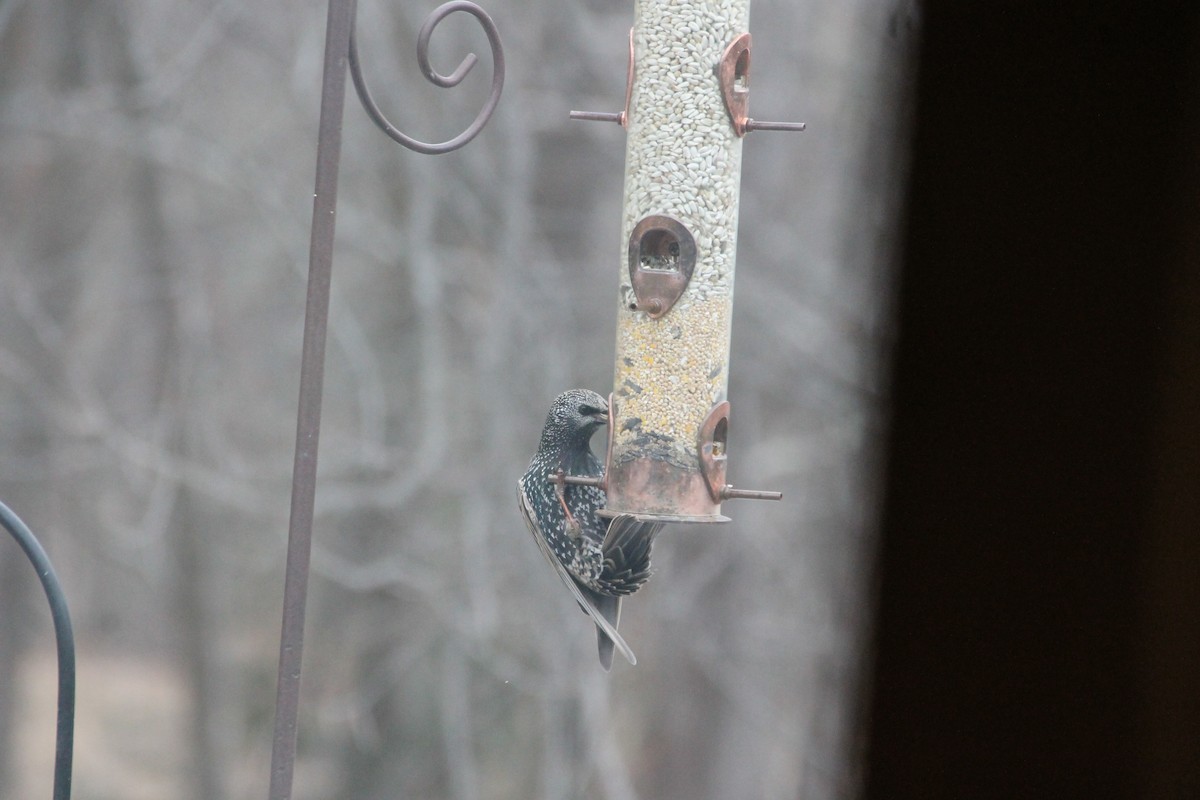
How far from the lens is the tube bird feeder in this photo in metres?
2.57

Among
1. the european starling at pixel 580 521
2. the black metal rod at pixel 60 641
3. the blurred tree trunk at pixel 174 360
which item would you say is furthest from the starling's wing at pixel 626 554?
the blurred tree trunk at pixel 174 360

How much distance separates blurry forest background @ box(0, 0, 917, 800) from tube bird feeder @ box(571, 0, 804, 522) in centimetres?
255

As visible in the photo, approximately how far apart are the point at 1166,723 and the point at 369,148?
147 inches

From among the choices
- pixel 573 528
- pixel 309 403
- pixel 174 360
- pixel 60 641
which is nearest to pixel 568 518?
pixel 573 528

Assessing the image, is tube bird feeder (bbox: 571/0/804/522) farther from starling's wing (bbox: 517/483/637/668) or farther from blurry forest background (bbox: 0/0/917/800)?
blurry forest background (bbox: 0/0/917/800)

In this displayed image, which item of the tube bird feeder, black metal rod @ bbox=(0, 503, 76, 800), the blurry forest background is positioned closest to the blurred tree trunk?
the blurry forest background

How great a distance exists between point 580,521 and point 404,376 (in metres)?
2.64

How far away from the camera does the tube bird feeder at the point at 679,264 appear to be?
257 cm

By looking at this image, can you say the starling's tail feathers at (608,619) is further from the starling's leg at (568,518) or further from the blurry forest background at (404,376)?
the blurry forest background at (404,376)

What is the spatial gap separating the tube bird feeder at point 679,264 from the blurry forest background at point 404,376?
2549 mm

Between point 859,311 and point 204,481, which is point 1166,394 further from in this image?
point 204,481

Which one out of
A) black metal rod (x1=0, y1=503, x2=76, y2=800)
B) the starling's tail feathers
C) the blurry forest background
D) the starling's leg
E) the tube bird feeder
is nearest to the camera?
black metal rod (x1=0, y1=503, x2=76, y2=800)

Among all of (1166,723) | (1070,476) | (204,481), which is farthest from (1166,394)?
(204,481)

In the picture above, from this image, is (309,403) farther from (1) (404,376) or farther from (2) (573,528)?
(1) (404,376)
